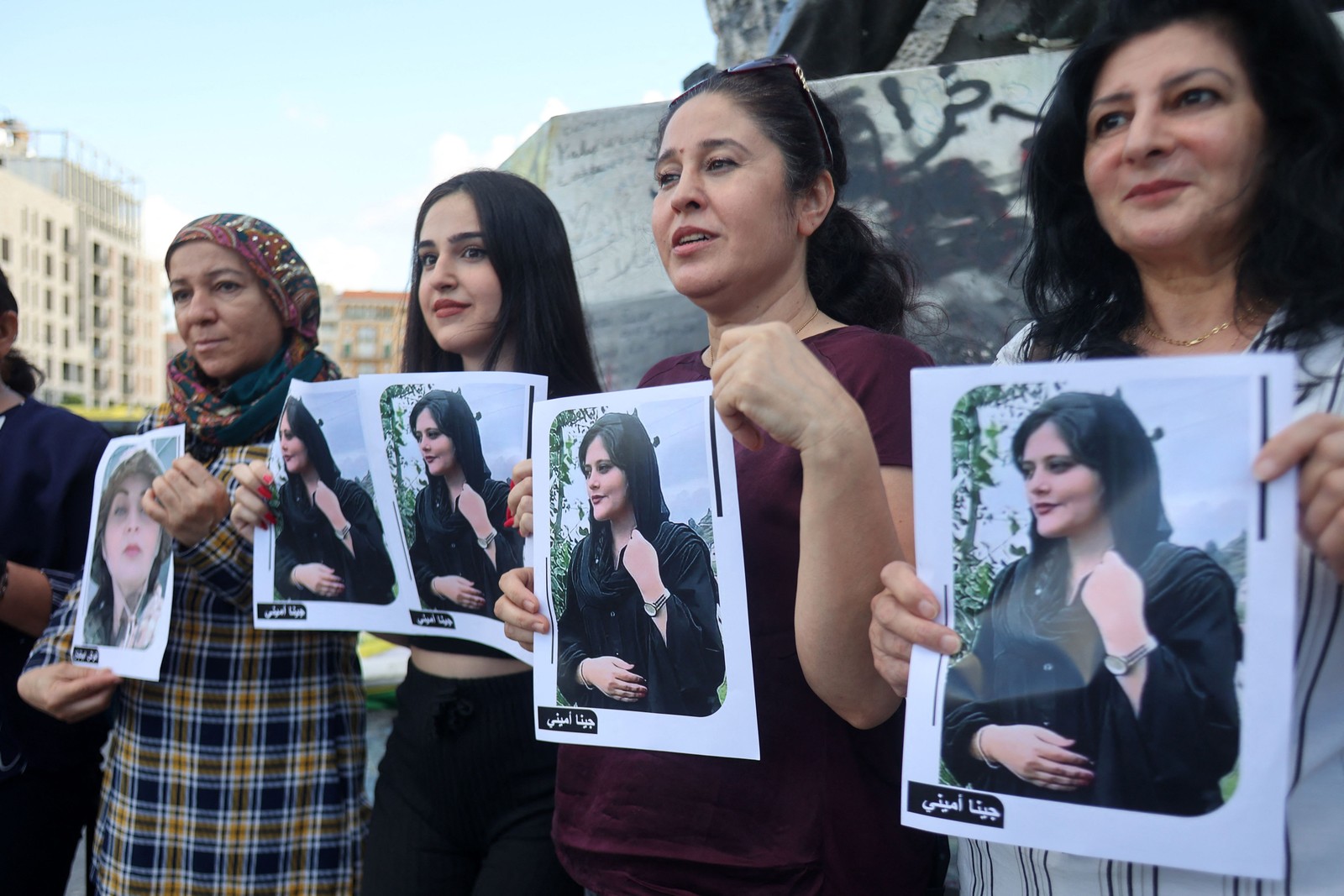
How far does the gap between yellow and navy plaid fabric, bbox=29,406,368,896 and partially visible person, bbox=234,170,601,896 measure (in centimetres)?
34

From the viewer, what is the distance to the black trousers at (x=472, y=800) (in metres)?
2.11

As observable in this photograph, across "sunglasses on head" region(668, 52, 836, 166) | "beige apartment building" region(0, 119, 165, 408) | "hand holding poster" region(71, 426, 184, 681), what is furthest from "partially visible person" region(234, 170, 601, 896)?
"beige apartment building" region(0, 119, 165, 408)

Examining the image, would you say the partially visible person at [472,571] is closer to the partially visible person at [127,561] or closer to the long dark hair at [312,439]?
the long dark hair at [312,439]

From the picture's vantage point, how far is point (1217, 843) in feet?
3.73

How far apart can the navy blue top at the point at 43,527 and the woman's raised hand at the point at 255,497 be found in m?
0.70

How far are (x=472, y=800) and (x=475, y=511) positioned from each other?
0.58m

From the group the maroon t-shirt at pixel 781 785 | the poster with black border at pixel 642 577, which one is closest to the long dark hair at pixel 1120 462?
the maroon t-shirt at pixel 781 785

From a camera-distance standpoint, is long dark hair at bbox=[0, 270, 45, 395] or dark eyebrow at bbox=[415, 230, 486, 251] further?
long dark hair at bbox=[0, 270, 45, 395]

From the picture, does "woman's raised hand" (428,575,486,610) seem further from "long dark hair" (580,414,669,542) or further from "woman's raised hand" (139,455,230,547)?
"woman's raised hand" (139,455,230,547)

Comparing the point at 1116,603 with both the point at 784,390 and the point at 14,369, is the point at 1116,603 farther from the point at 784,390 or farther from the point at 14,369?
the point at 14,369

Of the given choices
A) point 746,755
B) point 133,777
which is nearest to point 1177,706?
point 746,755

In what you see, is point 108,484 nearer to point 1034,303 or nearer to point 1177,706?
point 1034,303

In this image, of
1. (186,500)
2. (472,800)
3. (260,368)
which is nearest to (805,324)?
(472,800)

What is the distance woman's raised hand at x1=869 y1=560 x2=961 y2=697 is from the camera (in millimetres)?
1310
